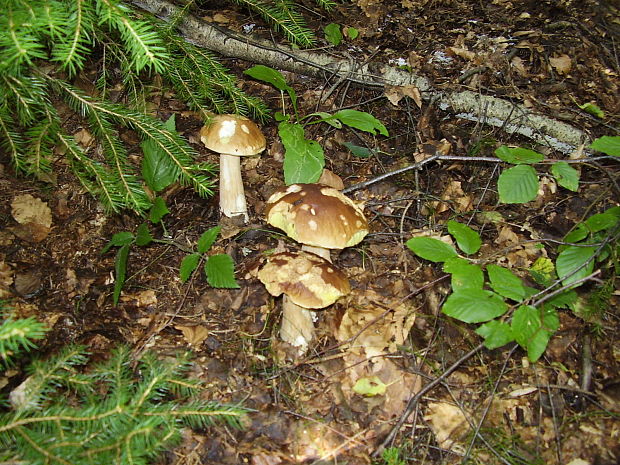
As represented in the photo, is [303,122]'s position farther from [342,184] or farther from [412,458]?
[412,458]

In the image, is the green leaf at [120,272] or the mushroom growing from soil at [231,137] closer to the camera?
the green leaf at [120,272]

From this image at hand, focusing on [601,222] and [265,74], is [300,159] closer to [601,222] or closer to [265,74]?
[265,74]

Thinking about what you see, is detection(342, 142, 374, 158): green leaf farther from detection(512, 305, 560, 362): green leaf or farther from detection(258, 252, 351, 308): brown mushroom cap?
detection(512, 305, 560, 362): green leaf

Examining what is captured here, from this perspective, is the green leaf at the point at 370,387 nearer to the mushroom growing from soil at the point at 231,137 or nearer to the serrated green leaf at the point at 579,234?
the serrated green leaf at the point at 579,234

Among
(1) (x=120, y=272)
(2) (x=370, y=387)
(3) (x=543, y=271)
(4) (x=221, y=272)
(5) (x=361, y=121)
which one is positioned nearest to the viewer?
(2) (x=370, y=387)

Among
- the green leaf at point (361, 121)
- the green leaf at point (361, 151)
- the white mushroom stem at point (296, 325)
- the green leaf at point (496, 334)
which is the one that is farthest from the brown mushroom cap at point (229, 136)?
the green leaf at point (496, 334)

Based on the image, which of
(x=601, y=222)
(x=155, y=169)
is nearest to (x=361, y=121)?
(x=155, y=169)
